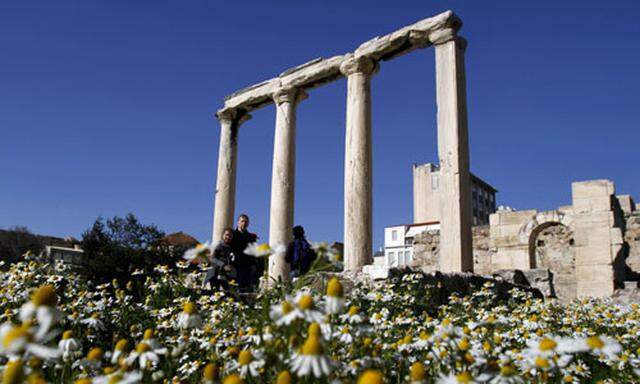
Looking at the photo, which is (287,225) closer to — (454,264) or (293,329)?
(454,264)

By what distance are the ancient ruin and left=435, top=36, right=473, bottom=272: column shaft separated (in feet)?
0.08

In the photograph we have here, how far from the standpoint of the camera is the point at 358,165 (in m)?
15.3

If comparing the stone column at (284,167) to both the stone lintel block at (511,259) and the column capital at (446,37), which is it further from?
the stone lintel block at (511,259)

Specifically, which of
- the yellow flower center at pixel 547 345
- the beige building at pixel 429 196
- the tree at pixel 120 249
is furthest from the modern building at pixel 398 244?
the yellow flower center at pixel 547 345

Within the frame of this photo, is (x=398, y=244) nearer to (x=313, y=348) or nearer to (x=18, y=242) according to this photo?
(x=18, y=242)

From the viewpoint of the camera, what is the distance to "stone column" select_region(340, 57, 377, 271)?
14.6 meters

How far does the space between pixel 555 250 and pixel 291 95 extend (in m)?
11.8

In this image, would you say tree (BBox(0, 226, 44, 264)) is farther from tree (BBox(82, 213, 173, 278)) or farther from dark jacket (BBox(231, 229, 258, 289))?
dark jacket (BBox(231, 229, 258, 289))

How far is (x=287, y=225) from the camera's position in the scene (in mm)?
17391

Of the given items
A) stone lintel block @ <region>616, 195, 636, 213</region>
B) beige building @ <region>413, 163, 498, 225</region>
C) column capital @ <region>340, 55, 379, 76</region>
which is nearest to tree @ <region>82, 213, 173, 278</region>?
column capital @ <region>340, 55, 379, 76</region>

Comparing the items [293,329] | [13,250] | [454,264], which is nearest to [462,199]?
[454,264]

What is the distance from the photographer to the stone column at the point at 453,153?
13.1 m

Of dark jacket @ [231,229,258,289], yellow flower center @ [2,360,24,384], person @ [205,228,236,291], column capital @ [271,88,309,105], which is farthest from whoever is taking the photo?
column capital @ [271,88,309,105]

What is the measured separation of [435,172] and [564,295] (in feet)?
166
